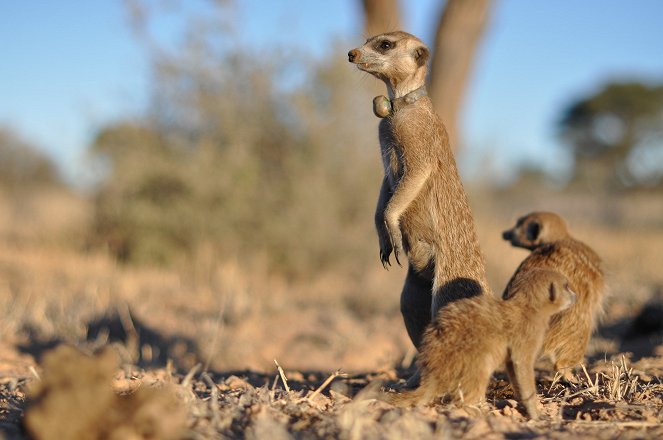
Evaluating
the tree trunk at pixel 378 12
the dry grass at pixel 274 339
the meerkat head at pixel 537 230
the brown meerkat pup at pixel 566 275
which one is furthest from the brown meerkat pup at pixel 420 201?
the tree trunk at pixel 378 12

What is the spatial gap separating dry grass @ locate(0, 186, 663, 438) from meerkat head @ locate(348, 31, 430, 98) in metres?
1.65

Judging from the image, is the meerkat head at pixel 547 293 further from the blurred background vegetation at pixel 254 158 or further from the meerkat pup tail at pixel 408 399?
the blurred background vegetation at pixel 254 158

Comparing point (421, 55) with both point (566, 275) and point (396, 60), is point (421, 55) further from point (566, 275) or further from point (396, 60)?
point (566, 275)

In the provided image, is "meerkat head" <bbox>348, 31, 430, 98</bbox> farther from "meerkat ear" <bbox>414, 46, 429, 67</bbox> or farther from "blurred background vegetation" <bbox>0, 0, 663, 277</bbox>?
"blurred background vegetation" <bbox>0, 0, 663, 277</bbox>

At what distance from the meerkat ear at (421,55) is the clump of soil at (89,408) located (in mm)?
2334

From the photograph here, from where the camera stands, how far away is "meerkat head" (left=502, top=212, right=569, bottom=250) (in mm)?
4082

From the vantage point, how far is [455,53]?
9875 mm

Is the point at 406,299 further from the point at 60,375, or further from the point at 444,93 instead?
the point at 444,93

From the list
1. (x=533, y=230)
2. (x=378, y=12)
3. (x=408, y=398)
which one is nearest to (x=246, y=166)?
(x=378, y=12)

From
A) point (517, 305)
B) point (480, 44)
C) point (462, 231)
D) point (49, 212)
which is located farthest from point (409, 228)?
point (49, 212)

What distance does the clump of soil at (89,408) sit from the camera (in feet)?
7.04

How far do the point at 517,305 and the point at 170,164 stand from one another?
8.24 meters

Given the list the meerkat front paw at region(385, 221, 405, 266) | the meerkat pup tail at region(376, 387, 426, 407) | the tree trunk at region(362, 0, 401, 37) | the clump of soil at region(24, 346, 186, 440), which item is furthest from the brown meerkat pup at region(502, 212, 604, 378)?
the tree trunk at region(362, 0, 401, 37)

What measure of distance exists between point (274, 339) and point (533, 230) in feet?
10.6
